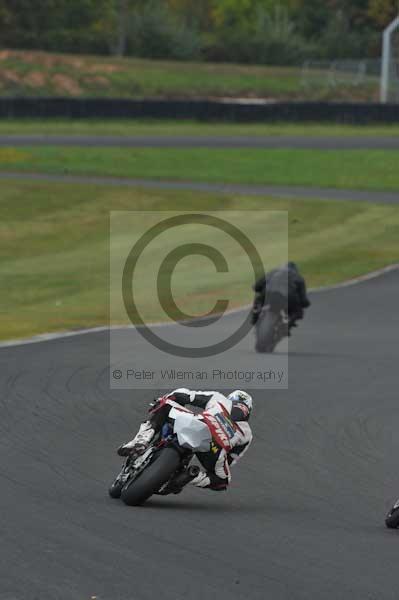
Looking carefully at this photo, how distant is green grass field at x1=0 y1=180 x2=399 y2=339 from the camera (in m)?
21.9

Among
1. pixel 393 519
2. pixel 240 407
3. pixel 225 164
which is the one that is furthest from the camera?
pixel 225 164

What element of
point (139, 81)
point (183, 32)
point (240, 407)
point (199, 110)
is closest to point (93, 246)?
point (240, 407)

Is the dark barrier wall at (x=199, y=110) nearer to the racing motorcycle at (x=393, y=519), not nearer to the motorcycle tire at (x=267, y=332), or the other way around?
the motorcycle tire at (x=267, y=332)

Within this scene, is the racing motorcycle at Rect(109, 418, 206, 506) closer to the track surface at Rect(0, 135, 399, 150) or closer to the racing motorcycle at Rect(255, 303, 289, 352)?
the racing motorcycle at Rect(255, 303, 289, 352)

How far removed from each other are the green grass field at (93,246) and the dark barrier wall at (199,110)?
18823mm

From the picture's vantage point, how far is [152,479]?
28.2 feet

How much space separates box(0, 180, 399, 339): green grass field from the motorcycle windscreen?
9.59m

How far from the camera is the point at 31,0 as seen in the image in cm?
9438

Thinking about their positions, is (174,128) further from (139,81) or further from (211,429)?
(211,429)

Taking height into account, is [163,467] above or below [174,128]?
above

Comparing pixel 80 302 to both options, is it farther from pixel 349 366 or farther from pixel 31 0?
pixel 31 0

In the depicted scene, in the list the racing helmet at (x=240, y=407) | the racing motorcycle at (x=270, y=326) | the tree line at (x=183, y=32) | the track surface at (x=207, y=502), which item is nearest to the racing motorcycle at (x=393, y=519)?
the track surface at (x=207, y=502)

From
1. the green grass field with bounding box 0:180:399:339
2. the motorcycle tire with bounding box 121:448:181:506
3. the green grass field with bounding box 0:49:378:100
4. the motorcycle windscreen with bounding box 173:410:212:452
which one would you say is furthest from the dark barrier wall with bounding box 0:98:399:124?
the motorcycle tire with bounding box 121:448:181:506

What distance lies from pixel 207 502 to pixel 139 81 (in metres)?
70.4
